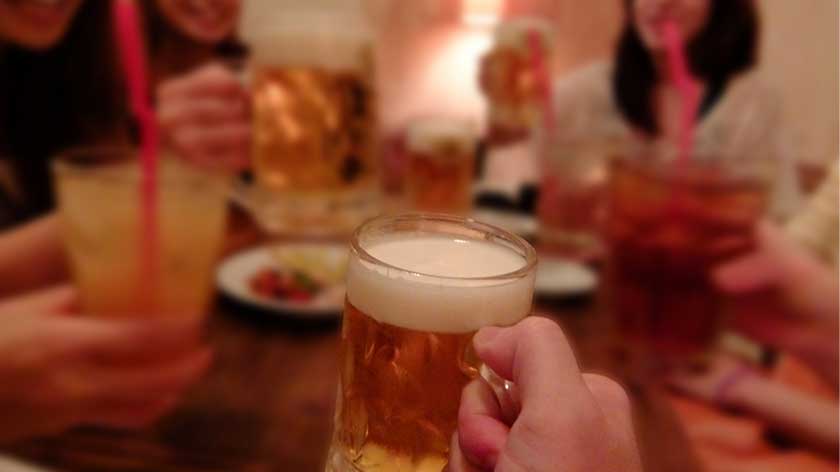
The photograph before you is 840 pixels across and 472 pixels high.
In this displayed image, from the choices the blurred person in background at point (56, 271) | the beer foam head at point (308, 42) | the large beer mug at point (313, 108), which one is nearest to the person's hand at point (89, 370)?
the blurred person in background at point (56, 271)

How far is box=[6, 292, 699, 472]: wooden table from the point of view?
69cm

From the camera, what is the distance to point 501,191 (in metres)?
1.50

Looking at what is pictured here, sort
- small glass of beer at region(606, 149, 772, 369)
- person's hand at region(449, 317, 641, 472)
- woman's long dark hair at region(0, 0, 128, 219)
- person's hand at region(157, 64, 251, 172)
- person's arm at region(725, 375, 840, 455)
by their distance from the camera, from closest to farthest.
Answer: person's hand at region(449, 317, 641, 472) → person's arm at region(725, 375, 840, 455) → small glass of beer at region(606, 149, 772, 369) → person's hand at region(157, 64, 251, 172) → woman's long dark hair at region(0, 0, 128, 219)

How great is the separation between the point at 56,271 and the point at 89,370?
0.37 meters

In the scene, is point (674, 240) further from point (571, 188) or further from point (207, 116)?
point (207, 116)

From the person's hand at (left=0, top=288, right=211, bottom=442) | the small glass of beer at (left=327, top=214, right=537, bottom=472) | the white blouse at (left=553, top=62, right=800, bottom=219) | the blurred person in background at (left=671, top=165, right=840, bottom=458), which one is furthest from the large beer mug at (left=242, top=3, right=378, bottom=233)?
the white blouse at (left=553, top=62, right=800, bottom=219)

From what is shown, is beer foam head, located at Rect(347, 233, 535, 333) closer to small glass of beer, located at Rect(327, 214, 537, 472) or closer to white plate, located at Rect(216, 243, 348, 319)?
small glass of beer, located at Rect(327, 214, 537, 472)

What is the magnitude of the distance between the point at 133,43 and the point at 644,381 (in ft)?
2.12

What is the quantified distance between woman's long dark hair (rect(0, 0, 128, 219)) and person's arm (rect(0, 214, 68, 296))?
0.48 feet

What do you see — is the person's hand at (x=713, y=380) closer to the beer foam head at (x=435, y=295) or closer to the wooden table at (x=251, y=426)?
the wooden table at (x=251, y=426)

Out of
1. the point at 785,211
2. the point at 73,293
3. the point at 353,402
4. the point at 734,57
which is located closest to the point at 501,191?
the point at 785,211

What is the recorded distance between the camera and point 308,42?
88cm

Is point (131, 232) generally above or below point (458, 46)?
below

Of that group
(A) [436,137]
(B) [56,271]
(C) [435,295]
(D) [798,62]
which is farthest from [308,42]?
(D) [798,62]
